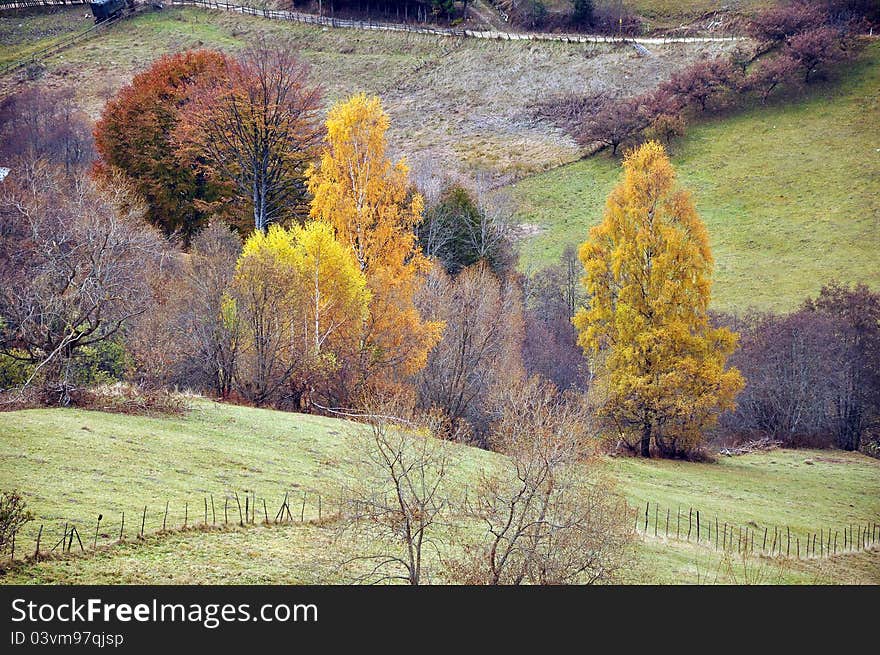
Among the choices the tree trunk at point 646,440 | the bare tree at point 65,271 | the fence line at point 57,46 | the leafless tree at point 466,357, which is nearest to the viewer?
the bare tree at point 65,271

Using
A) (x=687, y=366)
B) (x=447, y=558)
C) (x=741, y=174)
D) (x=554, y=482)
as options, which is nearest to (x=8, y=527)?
(x=447, y=558)

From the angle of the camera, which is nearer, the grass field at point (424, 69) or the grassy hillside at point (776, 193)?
the grassy hillside at point (776, 193)

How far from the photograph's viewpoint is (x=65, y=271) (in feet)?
121

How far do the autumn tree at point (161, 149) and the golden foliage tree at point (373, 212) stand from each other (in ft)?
49.7

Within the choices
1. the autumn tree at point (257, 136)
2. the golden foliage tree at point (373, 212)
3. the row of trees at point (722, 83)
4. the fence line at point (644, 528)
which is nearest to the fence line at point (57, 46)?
the autumn tree at point (257, 136)

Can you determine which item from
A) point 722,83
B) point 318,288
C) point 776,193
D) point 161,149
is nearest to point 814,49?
point 722,83

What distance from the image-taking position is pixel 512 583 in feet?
63.3

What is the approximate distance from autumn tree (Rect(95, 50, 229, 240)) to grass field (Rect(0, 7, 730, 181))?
2925 cm

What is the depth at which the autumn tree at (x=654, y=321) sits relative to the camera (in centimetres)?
4638

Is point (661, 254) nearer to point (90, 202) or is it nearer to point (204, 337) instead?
point (204, 337)

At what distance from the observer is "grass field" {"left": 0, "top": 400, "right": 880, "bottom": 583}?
19.8m

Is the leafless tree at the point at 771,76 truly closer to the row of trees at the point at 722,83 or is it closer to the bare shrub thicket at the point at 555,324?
the row of trees at the point at 722,83

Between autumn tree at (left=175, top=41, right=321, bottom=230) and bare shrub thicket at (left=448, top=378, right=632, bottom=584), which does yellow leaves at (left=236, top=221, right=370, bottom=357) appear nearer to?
autumn tree at (left=175, top=41, right=321, bottom=230)

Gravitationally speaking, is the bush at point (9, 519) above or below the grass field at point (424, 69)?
below
